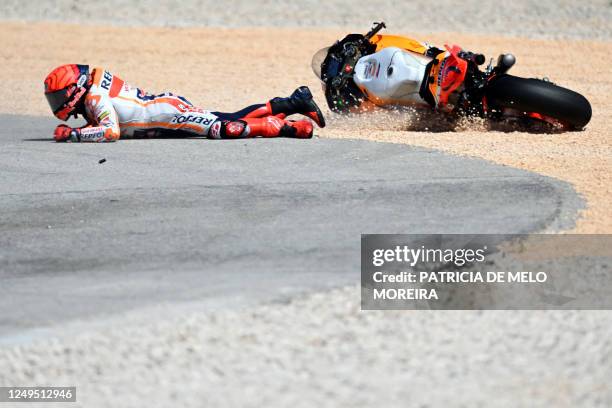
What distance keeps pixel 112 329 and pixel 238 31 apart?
15.7 meters

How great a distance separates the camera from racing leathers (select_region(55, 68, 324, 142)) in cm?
1010

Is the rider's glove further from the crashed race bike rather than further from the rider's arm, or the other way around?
the crashed race bike

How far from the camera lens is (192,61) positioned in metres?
18.1

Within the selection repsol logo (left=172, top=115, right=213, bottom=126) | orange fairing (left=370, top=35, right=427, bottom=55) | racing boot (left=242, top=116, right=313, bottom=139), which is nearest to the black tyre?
orange fairing (left=370, top=35, right=427, bottom=55)

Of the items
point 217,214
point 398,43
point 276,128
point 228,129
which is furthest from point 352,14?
point 217,214

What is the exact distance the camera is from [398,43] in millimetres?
11203

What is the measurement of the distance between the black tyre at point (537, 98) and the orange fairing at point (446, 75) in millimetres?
321

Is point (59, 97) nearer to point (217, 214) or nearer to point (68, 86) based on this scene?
point (68, 86)

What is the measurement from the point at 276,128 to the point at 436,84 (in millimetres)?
1655

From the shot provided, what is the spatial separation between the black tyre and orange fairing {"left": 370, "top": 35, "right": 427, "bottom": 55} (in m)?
1.06

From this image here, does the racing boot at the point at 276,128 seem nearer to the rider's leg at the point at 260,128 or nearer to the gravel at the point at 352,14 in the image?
the rider's leg at the point at 260,128

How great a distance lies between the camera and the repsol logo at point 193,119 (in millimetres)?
10297

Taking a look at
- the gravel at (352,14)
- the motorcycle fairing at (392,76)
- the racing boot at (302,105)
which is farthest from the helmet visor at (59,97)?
the gravel at (352,14)

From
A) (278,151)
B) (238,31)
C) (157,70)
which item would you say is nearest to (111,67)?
(157,70)
